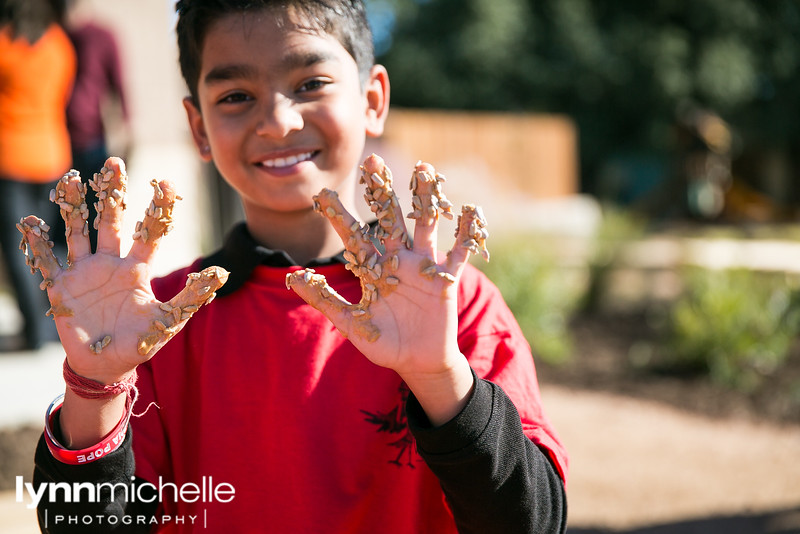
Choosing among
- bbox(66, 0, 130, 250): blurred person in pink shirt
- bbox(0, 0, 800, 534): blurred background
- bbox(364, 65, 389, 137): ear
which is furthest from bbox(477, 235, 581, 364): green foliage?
bbox(364, 65, 389, 137): ear

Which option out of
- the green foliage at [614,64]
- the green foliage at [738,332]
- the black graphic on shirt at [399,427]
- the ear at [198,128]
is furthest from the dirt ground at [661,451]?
the green foliage at [614,64]

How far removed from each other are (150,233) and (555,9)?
856 inches

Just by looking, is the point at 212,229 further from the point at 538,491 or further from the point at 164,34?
the point at 538,491

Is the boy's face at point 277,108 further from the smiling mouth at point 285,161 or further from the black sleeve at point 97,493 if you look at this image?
the black sleeve at point 97,493

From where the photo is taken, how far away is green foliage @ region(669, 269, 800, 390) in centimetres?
527

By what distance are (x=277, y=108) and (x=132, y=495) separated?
71 centimetres

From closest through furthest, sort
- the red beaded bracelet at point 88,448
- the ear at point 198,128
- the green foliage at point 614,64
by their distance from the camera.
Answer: the red beaded bracelet at point 88,448, the ear at point 198,128, the green foliage at point 614,64

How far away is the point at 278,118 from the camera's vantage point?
4.60 ft

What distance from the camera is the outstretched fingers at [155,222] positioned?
3.87 ft

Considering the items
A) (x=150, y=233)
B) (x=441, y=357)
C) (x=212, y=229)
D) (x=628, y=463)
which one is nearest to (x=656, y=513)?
(x=628, y=463)

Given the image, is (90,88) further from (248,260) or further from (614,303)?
(614,303)

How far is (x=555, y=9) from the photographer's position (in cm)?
2134

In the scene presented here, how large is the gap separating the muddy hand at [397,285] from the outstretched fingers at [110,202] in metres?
0.29

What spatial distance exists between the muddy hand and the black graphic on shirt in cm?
25
